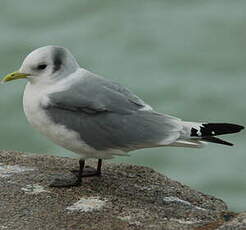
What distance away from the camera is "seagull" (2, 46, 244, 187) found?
4.17 m

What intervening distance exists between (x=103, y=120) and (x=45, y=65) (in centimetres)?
46

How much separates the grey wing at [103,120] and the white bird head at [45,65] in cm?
14

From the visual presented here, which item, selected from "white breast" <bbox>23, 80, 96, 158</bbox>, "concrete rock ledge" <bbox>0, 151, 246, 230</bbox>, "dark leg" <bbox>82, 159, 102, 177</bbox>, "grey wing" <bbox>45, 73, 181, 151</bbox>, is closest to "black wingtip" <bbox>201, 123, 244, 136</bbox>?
"grey wing" <bbox>45, 73, 181, 151</bbox>

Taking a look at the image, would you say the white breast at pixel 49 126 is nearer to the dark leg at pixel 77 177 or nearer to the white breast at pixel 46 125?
the white breast at pixel 46 125

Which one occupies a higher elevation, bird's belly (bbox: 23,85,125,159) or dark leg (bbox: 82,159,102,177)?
bird's belly (bbox: 23,85,125,159)

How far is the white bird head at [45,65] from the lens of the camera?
4.22 metres

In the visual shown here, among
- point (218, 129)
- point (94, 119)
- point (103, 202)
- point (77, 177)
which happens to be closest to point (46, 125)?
point (94, 119)

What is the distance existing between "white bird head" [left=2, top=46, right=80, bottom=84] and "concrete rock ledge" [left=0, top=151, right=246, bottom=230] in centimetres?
60

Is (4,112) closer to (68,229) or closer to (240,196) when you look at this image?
(240,196)

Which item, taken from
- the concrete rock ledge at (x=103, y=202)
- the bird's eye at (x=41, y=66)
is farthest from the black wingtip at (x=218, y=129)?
the bird's eye at (x=41, y=66)

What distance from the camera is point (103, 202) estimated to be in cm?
409

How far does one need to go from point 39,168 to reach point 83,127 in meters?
0.57

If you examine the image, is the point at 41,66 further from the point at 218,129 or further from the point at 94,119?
the point at 218,129

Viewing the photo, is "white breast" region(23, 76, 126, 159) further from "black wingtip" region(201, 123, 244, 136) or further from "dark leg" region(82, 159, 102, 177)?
"black wingtip" region(201, 123, 244, 136)
